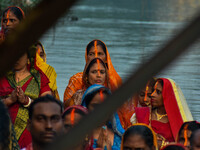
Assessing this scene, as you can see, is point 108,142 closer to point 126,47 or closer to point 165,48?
point 165,48

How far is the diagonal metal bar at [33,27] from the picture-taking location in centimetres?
75

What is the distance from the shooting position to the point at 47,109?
295 centimetres

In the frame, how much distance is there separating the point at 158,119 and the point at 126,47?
32.5 ft

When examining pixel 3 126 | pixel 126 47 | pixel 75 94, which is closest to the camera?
pixel 3 126

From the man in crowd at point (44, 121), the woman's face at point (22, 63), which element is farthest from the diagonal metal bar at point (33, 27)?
the woman's face at point (22, 63)

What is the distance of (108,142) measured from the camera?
3.57 metres

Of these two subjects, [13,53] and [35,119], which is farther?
[35,119]

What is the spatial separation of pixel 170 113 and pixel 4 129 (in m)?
3.36

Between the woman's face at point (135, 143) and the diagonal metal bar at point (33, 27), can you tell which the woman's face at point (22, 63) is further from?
the diagonal metal bar at point (33, 27)

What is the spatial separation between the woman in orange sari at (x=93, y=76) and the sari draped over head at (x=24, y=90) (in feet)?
1.82

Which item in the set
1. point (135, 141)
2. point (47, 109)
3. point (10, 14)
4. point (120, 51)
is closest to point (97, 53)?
point (10, 14)

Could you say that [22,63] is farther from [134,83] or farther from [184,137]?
[134,83]

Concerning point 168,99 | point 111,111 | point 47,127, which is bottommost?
point 111,111

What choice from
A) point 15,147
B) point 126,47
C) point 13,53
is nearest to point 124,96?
point 13,53
